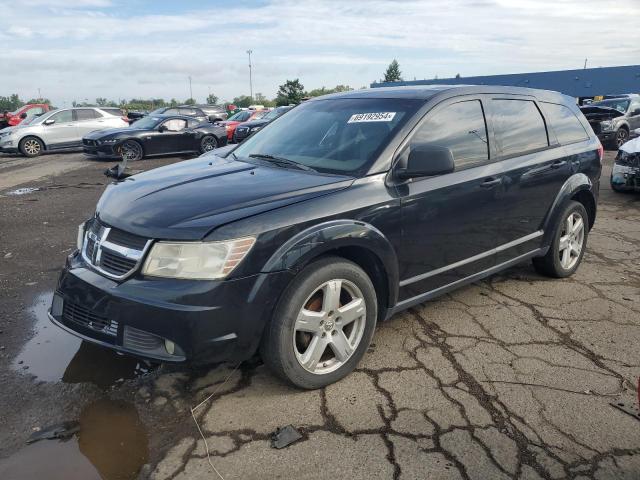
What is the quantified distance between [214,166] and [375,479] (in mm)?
2345

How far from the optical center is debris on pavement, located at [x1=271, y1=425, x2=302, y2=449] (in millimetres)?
2584

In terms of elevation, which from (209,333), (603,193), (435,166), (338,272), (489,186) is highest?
(435,166)

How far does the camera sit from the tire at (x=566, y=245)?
15.2ft

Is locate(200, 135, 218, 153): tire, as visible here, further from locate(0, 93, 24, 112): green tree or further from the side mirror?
locate(0, 93, 24, 112): green tree

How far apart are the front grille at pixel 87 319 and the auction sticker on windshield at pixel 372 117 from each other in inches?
81.9

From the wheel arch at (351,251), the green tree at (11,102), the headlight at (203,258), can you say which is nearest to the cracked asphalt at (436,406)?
the wheel arch at (351,251)

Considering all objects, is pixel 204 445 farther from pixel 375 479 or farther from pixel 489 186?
pixel 489 186

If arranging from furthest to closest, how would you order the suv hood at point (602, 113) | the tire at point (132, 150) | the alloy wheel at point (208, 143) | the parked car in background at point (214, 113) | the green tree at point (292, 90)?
the green tree at point (292, 90) → the parked car in background at point (214, 113) → the alloy wheel at point (208, 143) → the suv hood at point (602, 113) → the tire at point (132, 150)

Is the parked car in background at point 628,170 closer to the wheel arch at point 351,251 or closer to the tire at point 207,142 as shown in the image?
the wheel arch at point 351,251

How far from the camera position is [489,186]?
380 centimetres

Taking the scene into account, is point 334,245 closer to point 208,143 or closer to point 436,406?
point 436,406

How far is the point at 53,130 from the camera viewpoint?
17391 millimetres

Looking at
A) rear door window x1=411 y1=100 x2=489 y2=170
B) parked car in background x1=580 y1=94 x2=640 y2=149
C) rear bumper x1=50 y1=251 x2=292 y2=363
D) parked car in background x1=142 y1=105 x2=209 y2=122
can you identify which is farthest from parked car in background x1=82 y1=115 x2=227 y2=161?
rear bumper x1=50 y1=251 x2=292 y2=363

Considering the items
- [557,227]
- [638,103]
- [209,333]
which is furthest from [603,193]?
[638,103]
